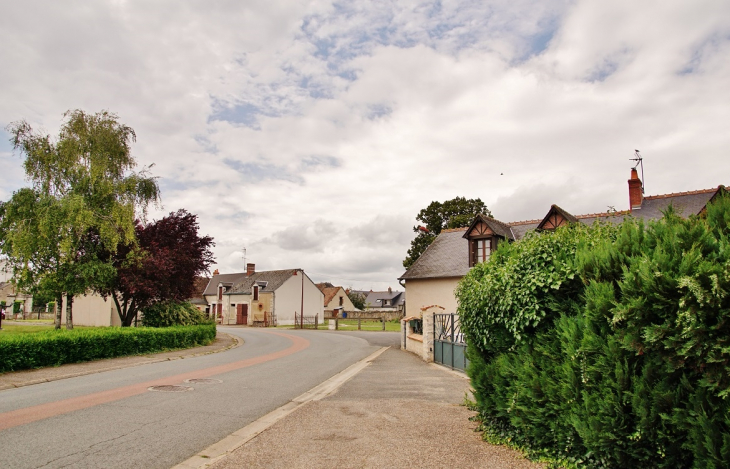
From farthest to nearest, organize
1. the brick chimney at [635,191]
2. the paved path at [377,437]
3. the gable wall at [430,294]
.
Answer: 1. the gable wall at [430,294]
2. the brick chimney at [635,191]
3. the paved path at [377,437]

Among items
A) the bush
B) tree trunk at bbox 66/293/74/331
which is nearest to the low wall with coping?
the bush

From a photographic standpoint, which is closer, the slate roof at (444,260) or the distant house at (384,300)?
the slate roof at (444,260)

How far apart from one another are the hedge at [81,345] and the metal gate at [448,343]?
11.6 meters

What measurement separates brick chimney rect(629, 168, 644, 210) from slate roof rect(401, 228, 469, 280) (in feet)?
27.8

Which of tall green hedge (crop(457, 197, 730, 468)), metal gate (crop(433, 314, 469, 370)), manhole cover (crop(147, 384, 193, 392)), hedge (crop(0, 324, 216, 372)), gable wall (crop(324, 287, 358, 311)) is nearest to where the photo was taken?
tall green hedge (crop(457, 197, 730, 468))

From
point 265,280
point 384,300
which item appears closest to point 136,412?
point 265,280

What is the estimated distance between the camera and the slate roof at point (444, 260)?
83.5 ft

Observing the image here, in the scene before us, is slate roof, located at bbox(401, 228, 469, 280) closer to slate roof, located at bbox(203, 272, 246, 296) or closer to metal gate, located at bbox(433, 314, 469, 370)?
metal gate, located at bbox(433, 314, 469, 370)

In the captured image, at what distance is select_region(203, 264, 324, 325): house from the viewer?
2210 inches

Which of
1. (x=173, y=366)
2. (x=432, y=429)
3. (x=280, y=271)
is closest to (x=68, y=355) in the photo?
(x=173, y=366)

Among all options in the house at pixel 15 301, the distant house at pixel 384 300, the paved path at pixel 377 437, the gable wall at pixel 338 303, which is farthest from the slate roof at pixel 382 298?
the paved path at pixel 377 437

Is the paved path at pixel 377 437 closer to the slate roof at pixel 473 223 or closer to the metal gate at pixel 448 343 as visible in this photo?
the metal gate at pixel 448 343

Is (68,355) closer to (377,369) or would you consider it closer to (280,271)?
(377,369)

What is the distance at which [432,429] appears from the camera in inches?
274
